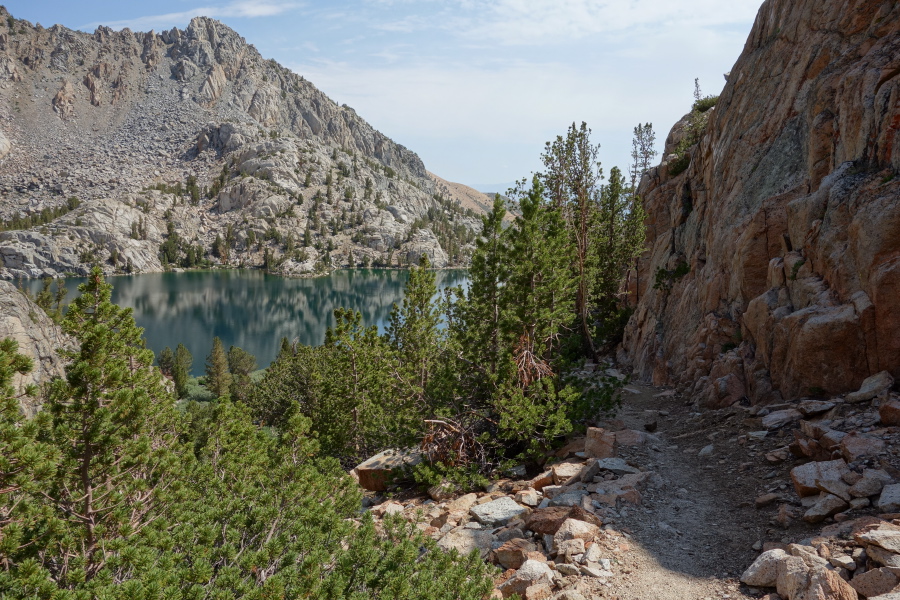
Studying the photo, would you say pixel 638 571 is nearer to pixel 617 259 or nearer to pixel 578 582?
pixel 578 582

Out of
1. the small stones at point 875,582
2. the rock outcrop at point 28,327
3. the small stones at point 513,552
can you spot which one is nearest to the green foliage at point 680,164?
the small stones at point 513,552

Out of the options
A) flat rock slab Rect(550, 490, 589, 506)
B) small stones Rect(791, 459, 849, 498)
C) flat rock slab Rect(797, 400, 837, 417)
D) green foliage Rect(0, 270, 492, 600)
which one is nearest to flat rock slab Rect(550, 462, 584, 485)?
flat rock slab Rect(550, 490, 589, 506)

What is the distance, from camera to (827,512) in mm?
7480

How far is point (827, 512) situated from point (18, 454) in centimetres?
1070

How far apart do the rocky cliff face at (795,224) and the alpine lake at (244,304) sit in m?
64.4

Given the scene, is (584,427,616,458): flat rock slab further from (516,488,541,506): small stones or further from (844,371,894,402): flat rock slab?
(844,371,894,402): flat rock slab

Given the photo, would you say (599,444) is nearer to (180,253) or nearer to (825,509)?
(825,509)

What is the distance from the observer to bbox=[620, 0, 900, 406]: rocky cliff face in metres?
11.0

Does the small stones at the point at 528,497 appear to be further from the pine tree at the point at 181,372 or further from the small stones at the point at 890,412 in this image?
the pine tree at the point at 181,372

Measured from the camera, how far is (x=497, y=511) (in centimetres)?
1072

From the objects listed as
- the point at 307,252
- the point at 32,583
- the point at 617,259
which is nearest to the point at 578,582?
the point at 32,583

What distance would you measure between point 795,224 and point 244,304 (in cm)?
12974

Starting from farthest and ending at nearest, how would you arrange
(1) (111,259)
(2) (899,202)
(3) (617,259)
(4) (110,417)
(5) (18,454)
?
1. (1) (111,259)
2. (3) (617,259)
3. (2) (899,202)
4. (4) (110,417)
5. (5) (18,454)

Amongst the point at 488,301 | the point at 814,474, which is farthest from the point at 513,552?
the point at 488,301
